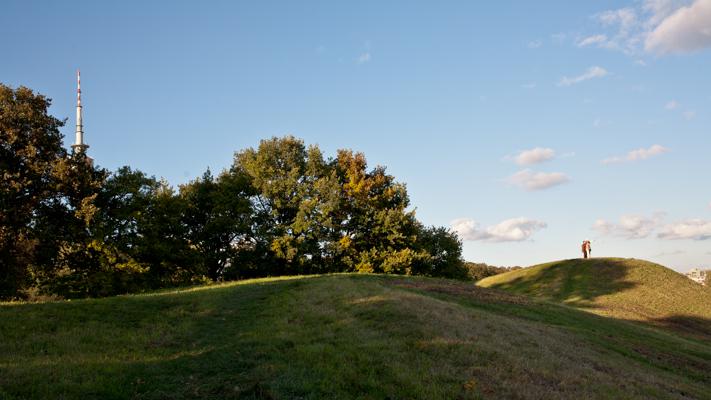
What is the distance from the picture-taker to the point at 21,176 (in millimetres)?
35344

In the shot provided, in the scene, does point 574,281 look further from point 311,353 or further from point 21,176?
point 21,176

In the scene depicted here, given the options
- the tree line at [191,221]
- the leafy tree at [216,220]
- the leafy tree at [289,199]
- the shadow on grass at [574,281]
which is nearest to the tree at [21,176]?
the tree line at [191,221]

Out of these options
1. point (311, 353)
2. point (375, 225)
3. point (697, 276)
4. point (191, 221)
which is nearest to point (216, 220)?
point (191, 221)

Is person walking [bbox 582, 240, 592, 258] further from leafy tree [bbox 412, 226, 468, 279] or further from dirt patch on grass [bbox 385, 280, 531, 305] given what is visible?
dirt patch on grass [bbox 385, 280, 531, 305]

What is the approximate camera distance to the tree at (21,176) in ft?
112

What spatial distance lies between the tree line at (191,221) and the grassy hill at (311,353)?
16.9 m

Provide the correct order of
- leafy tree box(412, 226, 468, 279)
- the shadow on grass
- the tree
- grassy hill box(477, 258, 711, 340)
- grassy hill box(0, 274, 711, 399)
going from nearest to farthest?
grassy hill box(0, 274, 711, 399), the tree, grassy hill box(477, 258, 711, 340), the shadow on grass, leafy tree box(412, 226, 468, 279)

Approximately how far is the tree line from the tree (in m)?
0.08

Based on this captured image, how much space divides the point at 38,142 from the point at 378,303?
30.0m

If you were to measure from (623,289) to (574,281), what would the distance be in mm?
5752

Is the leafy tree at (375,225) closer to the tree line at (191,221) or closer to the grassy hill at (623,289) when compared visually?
the tree line at (191,221)

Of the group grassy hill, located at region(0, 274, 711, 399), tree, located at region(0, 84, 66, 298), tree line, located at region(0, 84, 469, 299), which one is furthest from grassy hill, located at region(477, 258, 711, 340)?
tree, located at region(0, 84, 66, 298)

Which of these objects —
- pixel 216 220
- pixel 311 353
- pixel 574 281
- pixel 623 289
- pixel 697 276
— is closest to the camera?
pixel 311 353

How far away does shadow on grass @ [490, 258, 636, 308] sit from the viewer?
5547 cm
